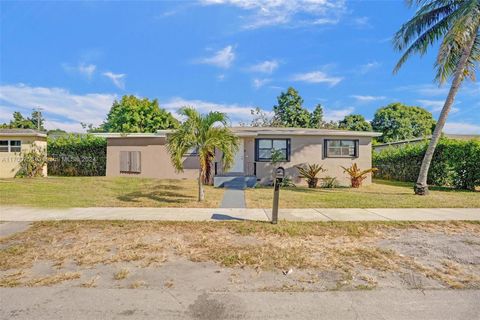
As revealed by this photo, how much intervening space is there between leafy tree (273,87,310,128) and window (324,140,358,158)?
18476 mm

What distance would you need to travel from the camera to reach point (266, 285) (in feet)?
11.6

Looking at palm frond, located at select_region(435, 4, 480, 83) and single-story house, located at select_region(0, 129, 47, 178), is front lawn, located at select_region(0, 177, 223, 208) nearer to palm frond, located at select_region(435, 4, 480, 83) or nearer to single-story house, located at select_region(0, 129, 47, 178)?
single-story house, located at select_region(0, 129, 47, 178)

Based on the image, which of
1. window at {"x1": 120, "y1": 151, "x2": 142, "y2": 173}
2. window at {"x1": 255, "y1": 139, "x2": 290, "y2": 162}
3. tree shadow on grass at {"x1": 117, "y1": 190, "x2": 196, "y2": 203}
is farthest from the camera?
window at {"x1": 120, "y1": 151, "x2": 142, "y2": 173}

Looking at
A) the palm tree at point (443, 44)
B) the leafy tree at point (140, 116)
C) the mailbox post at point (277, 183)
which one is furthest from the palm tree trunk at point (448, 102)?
the leafy tree at point (140, 116)

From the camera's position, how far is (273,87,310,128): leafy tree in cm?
3459

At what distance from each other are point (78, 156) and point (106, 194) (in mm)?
10588

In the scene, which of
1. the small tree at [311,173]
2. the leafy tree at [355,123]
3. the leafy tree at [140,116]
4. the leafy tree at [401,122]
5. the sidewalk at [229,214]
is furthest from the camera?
the leafy tree at [401,122]

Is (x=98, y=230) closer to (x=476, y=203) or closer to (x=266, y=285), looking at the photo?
(x=266, y=285)

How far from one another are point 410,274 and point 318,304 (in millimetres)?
1716

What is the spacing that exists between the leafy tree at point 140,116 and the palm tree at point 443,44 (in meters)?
26.2

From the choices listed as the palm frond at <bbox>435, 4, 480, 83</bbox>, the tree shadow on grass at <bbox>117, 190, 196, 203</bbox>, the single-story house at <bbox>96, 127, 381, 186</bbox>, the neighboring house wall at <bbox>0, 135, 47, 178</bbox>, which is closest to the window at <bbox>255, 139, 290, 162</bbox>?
the single-story house at <bbox>96, 127, 381, 186</bbox>

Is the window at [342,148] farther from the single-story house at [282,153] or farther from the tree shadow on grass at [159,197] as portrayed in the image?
the tree shadow on grass at [159,197]

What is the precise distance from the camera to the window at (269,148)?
51.2 ft

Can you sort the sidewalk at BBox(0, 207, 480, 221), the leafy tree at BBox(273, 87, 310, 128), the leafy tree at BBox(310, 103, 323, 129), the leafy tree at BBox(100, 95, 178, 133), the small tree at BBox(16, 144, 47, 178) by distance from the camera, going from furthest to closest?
the leafy tree at BBox(310, 103, 323, 129)
the leafy tree at BBox(273, 87, 310, 128)
the leafy tree at BBox(100, 95, 178, 133)
the small tree at BBox(16, 144, 47, 178)
the sidewalk at BBox(0, 207, 480, 221)
